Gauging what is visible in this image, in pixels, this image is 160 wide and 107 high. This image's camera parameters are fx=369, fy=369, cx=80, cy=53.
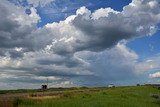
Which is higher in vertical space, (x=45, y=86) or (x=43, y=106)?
(x=45, y=86)

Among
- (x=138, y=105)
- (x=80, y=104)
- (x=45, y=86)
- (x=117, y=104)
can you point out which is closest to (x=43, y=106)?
(x=80, y=104)

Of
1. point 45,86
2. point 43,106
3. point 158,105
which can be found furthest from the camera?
point 45,86

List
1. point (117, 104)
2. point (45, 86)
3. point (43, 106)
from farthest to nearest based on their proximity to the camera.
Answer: point (45, 86)
point (117, 104)
point (43, 106)

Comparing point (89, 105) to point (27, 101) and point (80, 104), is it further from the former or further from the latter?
point (27, 101)

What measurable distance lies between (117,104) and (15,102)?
12.4 metres

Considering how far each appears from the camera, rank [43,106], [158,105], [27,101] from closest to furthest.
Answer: [43,106], [27,101], [158,105]

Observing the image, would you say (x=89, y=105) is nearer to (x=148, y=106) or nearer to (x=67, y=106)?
(x=67, y=106)

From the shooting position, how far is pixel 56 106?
37.8 metres

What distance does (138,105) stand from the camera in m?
44.7

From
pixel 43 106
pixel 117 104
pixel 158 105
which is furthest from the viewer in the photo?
pixel 158 105

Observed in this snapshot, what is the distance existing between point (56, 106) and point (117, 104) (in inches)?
354

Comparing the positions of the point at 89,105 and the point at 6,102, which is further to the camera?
the point at 89,105

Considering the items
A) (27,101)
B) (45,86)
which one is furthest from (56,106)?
(45,86)

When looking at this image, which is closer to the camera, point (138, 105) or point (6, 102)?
point (6, 102)
